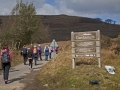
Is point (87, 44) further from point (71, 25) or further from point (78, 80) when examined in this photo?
point (71, 25)

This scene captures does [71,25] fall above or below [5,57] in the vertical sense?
above

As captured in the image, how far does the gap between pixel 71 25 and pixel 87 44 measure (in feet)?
331

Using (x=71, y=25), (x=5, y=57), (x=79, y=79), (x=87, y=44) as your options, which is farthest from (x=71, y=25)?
(x=79, y=79)

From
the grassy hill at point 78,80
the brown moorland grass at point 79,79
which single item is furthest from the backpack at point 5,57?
the brown moorland grass at point 79,79

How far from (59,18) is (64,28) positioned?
17.3 metres

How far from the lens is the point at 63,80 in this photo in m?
11.3

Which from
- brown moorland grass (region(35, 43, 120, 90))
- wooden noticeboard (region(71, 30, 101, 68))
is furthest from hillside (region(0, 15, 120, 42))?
brown moorland grass (region(35, 43, 120, 90))

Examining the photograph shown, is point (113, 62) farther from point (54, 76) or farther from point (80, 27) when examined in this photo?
point (80, 27)

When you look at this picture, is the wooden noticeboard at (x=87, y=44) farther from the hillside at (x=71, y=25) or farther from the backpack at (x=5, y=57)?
the hillside at (x=71, y=25)

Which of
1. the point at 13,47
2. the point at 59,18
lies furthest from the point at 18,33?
the point at 59,18

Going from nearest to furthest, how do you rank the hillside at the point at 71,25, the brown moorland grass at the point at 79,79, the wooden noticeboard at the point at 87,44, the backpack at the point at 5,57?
the brown moorland grass at the point at 79,79, the backpack at the point at 5,57, the wooden noticeboard at the point at 87,44, the hillside at the point at 71,25

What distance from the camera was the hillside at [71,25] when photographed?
4030 inches

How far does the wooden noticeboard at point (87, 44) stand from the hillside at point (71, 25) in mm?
81477

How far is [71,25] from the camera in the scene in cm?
11406
